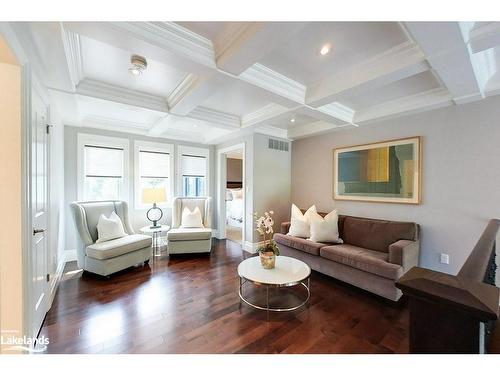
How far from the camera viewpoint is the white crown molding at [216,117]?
10.9ft

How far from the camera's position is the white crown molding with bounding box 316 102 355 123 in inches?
120

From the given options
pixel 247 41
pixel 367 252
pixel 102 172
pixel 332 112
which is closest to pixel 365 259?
pixel 367 252

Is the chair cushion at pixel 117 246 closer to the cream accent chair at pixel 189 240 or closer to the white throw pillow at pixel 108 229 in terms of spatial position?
the white throw pillow at pixel 108 229

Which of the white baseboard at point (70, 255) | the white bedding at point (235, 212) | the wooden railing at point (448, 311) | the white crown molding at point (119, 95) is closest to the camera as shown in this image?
the wooden railing at point (448, 311)

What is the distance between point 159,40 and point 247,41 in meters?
0.66

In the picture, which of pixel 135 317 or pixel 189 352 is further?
pixel 135 317

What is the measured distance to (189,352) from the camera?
166 cm

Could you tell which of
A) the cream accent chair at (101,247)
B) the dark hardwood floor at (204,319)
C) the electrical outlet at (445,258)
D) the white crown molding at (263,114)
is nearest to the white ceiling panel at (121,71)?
the white crown molding at (263,114)

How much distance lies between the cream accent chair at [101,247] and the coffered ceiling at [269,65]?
5.01ft

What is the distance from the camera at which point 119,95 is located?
2674mm

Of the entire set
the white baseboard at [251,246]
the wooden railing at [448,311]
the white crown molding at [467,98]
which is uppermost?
the white crown molding at [467,98]

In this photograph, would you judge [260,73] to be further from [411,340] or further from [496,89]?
[496,89]
